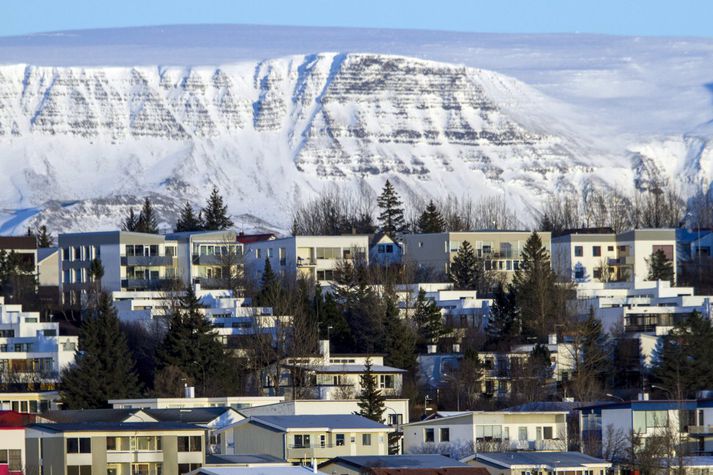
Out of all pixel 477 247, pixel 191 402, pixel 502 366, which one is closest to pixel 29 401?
pixel 191 402

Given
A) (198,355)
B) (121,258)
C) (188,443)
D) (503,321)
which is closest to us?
(188,443)

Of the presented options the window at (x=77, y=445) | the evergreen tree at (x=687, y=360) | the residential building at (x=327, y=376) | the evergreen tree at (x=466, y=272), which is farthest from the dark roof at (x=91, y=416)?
the evergreen tree at (x=466, y=272)

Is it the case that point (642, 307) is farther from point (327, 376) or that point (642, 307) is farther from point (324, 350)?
point (327, 376)

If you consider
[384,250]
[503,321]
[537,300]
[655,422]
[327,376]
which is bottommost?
[655,422]

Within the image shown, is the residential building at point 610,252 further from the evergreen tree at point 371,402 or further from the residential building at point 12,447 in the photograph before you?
the residential building at point 12,447

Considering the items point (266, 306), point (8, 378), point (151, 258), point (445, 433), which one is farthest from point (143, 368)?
point (151, 258)
